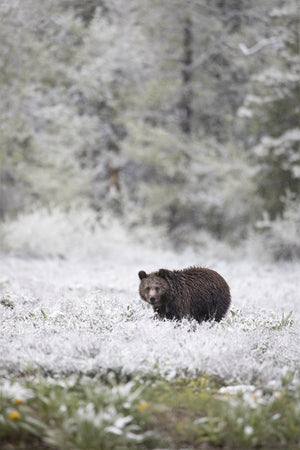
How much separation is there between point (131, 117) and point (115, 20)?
456cm

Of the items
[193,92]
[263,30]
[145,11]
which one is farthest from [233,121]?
[145,11]

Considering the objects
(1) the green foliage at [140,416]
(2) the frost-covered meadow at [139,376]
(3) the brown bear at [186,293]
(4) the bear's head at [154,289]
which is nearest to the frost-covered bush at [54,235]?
(2) the frost-covered meadow at [139,376]

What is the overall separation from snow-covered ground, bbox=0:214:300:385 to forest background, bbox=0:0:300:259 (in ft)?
A: 29.1

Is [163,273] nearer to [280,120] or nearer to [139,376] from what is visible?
[139,376]

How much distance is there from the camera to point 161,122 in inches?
937

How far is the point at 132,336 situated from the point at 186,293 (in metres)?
1.16

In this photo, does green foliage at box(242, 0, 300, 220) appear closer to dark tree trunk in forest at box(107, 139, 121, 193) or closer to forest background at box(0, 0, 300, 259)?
forest background at box(0, 0, 300, 259)

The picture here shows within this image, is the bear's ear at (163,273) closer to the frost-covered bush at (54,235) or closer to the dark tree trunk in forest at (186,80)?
the frost-covered bush at (54,235)

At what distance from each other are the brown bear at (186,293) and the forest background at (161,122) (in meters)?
11.3

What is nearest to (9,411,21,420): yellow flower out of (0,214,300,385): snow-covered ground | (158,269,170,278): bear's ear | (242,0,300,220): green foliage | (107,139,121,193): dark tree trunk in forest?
(0,214,300,385): snow-covered ground

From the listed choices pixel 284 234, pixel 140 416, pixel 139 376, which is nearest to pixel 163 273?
pixel 139 376

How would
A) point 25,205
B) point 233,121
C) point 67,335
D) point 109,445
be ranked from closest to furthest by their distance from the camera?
point 109,445, point 67,335, point 25,205, point 233,121

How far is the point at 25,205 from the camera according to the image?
61.5 feet

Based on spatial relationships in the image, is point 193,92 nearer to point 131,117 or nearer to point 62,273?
point 131,117
